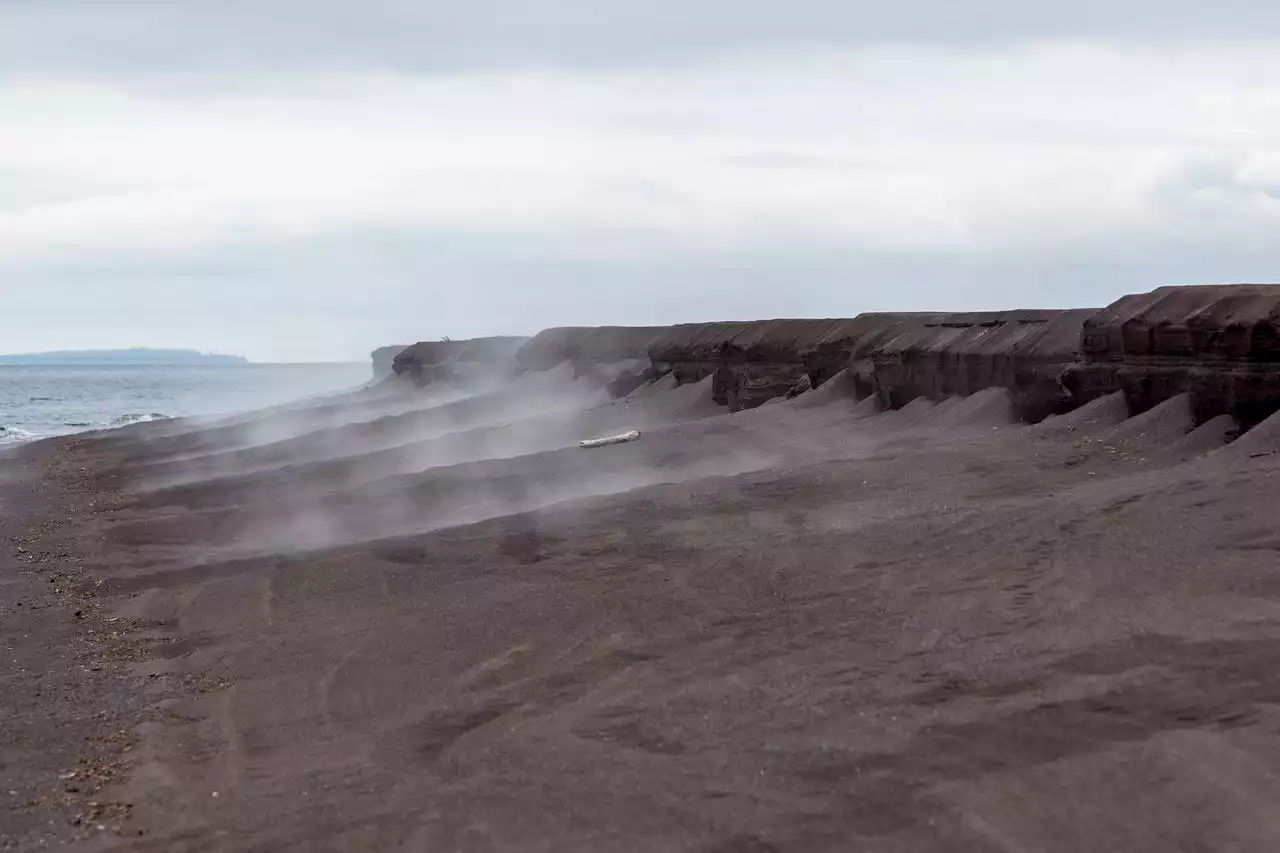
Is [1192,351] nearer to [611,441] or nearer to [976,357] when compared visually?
[976,357]

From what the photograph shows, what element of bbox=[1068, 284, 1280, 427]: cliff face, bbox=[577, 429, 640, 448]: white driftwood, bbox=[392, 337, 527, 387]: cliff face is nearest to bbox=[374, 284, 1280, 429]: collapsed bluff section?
bbox=[1068, 284, 1280, 427]: cliff face

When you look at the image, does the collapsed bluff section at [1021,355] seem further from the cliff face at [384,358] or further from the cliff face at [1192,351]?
the cliff face at [384,358]

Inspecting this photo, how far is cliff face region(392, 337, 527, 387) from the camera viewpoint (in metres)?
27.6

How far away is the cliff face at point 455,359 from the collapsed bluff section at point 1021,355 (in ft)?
23.7

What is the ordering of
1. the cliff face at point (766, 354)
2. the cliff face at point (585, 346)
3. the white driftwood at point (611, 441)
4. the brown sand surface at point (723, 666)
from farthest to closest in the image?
the cliff face at point (585, 346), the cliff face at point (766, 354), the white driftwood at point (611, 441), the brown sand surface at point (723, 666)

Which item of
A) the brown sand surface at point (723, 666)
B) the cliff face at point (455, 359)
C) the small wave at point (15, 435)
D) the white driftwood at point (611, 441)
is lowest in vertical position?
the small wave at point (15, 435)

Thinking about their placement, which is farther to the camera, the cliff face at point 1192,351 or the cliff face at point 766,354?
the cliff face at point 766,354

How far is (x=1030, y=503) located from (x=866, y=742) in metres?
2.87

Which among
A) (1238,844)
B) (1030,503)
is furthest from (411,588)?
(1238,844)

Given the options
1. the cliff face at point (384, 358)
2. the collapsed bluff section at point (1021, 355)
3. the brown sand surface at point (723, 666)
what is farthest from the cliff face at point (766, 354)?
the cliff face at point (384, 358)

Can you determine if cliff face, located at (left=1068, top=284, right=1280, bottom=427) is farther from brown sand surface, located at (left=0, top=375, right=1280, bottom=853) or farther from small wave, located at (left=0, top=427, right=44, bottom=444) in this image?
small wave, located at (left=0, top=427, right=44, bottom=444)

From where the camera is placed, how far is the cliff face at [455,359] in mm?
27641

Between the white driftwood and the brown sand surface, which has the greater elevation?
the white driftwood

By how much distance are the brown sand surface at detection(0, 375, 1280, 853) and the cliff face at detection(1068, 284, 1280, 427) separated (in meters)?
0.24
